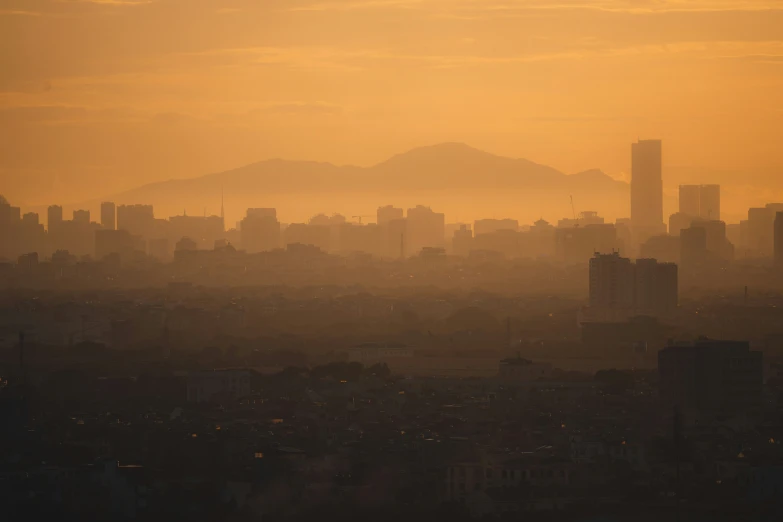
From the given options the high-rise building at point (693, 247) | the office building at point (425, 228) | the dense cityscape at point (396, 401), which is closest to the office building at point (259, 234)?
the office building at point (425, 228)

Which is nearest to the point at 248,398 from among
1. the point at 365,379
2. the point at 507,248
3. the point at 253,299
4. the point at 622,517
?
the point at 365,379

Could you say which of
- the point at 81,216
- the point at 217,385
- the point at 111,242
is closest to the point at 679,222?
the point at 111,242

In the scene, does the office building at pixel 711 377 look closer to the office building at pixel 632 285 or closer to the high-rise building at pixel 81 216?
the office building at pixel 632 285

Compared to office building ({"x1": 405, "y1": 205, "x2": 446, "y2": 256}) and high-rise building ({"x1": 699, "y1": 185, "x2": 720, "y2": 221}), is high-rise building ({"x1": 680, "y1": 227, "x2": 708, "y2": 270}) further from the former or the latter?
office building ({"x1": 405, "y1": 205, "x2": 446, "y2": 256})

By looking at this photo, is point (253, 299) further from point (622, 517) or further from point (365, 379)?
point (622, 517)

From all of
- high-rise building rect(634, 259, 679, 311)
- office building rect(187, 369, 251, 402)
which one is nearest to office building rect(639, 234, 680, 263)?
high-rise building rect(634, 259, 679, 311)

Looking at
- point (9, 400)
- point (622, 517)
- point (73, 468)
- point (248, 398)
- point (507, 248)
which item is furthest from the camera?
point (507, 248)

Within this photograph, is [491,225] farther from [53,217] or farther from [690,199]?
[53,217]
